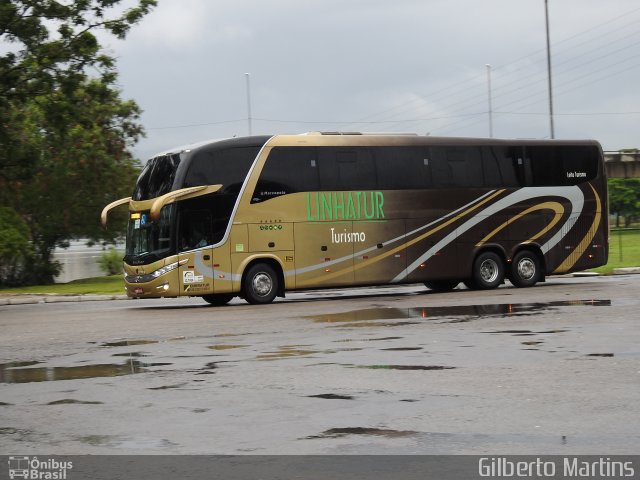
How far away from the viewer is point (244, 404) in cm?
1003

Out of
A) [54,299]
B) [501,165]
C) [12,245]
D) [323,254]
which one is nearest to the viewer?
[323,254]

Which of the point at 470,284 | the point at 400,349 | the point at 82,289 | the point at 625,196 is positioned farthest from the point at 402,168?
the point at 625,196

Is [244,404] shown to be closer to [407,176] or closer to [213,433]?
[213,433]

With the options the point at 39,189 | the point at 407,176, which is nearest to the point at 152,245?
the point at 407,176

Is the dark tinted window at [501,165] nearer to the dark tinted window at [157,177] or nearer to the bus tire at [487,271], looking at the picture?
the bus tire at [487,271]

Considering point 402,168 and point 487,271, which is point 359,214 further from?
point 487,271

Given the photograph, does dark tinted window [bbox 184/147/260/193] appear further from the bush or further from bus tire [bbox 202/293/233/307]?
the bush

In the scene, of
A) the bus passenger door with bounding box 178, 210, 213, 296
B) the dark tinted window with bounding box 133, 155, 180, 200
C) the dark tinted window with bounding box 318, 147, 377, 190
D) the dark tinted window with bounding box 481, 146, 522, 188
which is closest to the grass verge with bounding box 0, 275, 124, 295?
the dark tinted window with bounding box 133, 155, 180, 200

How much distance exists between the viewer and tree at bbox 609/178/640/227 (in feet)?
399

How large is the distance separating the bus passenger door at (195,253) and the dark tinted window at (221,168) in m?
0.77

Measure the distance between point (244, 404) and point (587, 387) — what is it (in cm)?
330

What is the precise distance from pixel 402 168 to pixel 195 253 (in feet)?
20.8

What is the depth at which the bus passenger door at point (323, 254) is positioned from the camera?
27.6m

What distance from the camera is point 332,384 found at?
11242 millimetres
